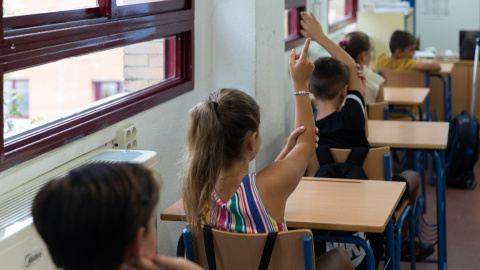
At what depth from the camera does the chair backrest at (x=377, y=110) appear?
429 cm

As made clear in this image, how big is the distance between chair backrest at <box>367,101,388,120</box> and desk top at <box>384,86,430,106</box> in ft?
1.57

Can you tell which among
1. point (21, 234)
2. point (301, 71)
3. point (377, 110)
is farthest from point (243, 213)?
point (377, 110)

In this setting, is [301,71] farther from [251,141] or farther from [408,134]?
[408,134]

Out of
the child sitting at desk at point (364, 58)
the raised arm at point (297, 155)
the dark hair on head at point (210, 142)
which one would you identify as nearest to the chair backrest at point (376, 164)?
the raised arm at point (297, 155)

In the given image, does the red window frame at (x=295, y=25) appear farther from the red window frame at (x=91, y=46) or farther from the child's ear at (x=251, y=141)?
the child's ear at (x=251, y=141)

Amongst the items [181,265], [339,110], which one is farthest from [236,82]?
[181,265]

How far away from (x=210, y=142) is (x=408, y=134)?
1.92 meters

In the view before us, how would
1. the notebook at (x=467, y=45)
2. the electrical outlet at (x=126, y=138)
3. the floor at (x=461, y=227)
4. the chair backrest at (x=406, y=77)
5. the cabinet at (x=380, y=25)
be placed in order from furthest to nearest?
the cabinet at (x=380, y=25) < the notebook at (x=467, y=45) < the chair backrest at (x=406, y=77) < the floor at (x=461, y=227) < the electrical outlet at (x=126, y=138)

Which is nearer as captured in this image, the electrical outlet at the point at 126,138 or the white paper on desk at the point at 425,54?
the electrical outlet at the point at 126,138

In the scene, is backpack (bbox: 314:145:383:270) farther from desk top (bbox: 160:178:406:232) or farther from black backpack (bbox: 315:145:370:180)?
desk top (bbox: 160:178:406:232)

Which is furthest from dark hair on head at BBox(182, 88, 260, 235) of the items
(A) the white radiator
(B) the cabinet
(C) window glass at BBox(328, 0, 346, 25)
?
(B) the cabinet

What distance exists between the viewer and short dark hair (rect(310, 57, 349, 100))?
324cm

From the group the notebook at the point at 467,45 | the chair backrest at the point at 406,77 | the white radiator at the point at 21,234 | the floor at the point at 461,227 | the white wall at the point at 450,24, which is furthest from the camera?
the white wall at the point at 450,24

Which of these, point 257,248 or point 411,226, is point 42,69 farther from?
point 411,226
